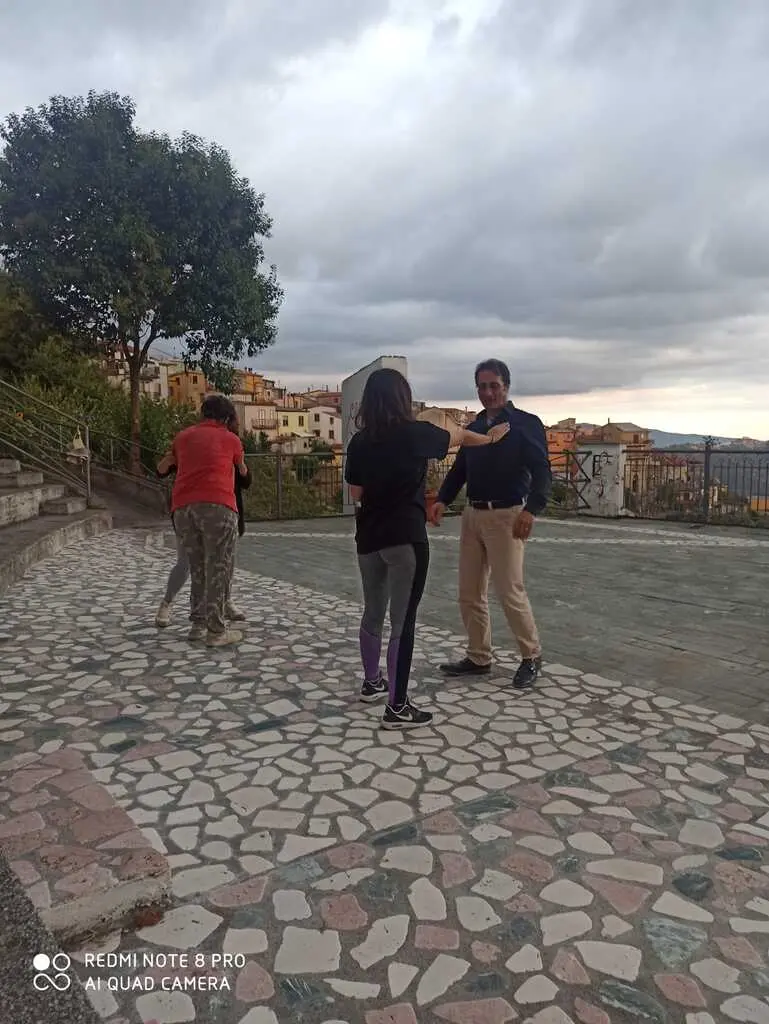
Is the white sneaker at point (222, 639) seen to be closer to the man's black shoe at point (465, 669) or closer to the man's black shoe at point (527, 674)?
the man's black shoe at point (465, 669)

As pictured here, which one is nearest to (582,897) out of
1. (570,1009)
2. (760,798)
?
(570,1009)

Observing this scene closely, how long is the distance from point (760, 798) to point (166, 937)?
90.6 inches

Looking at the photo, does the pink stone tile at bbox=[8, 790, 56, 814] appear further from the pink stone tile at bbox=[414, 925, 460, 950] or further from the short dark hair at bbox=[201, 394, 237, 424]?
→ the short dark hair at bbox=[201, 394, 237, 424]

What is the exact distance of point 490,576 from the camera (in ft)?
14.8

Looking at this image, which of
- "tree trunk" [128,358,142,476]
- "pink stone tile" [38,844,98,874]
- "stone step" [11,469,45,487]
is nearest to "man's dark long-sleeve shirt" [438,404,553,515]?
"pink stone tile" [38,844,98,874]

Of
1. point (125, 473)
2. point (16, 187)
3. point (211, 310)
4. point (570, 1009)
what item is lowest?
point (570, 1009)

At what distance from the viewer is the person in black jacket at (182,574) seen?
5367 millimetres

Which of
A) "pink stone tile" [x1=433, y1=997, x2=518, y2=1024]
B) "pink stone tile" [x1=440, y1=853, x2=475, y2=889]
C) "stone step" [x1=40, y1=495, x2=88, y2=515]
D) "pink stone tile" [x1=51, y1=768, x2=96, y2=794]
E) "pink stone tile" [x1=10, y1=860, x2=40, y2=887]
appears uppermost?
"stone step" [x1=40, y1=495, x2=88, y2=515]

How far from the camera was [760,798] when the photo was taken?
2979 mm

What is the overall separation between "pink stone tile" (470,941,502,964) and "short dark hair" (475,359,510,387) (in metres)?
2.91

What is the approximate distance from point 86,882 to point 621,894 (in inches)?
65.7

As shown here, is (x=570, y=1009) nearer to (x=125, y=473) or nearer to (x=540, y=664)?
(x=540, y=664)

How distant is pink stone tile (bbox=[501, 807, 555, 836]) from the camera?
2.71 metres

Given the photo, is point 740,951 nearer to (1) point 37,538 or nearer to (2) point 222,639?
(2) point 222,639
